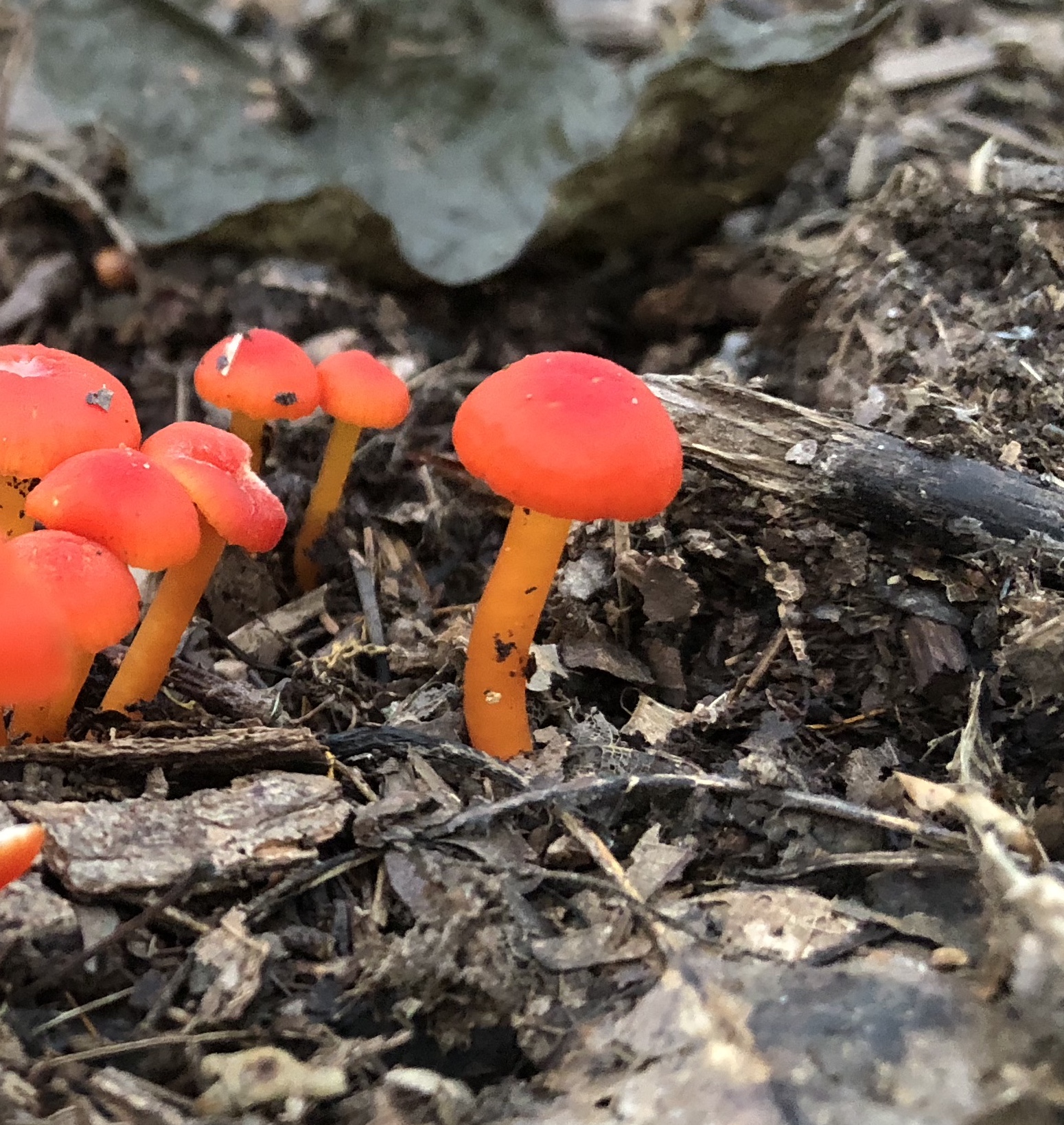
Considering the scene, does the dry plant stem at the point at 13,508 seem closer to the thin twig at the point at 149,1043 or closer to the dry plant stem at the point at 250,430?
the dry plant stem at the point at 250,430

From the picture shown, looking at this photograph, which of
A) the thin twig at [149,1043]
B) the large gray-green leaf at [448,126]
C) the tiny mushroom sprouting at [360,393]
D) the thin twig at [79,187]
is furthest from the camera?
the thin twig at [79,187]

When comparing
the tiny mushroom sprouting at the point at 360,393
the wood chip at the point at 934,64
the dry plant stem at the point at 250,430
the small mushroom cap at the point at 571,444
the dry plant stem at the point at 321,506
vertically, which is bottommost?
the dry plant stem at the point at 321,506

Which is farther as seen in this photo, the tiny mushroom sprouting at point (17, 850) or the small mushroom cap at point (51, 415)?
the small mushroom cap at point (51, 415)

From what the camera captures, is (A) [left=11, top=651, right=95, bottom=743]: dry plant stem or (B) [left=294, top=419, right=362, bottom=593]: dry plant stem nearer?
(A) [left=11, top=651, right=95, bottom=743]: dry plant stem

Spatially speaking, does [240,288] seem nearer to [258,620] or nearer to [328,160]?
[328,160]

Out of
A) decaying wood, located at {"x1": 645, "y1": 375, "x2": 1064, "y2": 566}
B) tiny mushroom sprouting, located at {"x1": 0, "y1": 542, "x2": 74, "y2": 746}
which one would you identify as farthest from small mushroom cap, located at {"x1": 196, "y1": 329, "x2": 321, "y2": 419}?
decaying wood, located at {"x1": 645, "y1": 375, "x2": 1064, "y2": 566}

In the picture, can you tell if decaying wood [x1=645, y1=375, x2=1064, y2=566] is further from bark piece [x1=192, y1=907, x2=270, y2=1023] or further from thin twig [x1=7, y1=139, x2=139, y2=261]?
thin twig [x1=7, y1=139, x2=139, y2=261]

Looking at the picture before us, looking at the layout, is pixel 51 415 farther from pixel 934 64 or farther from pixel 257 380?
pixel 934 64

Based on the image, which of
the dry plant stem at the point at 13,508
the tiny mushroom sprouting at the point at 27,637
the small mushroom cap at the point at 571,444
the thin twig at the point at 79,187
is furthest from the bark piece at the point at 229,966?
the thin twig at the point at 79,187
